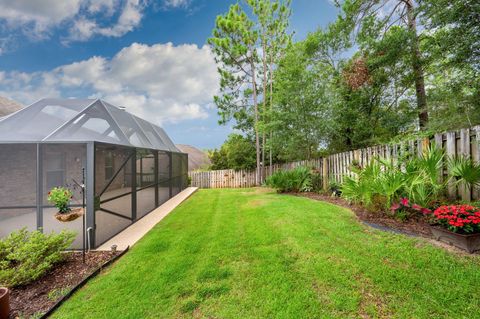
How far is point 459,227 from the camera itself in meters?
2.66

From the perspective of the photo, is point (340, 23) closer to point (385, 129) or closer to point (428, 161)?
point (385, 129)

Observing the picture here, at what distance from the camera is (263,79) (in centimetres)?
1255

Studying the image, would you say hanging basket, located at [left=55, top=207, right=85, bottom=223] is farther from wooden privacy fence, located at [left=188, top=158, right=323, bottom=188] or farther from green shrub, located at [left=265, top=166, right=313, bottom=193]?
wooden privacy fence, located at [left=188, top=158, right=323, bottom=188]

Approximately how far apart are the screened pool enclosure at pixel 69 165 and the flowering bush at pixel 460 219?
5.40 metres

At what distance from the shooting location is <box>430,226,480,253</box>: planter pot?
101 inches

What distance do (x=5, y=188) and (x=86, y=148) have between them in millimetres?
1799

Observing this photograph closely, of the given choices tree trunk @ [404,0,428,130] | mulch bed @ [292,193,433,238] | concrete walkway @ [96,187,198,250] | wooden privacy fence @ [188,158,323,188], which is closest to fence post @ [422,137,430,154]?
mulch bed @ [292,193,433,238]

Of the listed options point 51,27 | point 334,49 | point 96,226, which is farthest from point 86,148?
point 334,49

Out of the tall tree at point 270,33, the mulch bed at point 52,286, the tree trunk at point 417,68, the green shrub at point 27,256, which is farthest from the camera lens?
the tall tree at point 270,33

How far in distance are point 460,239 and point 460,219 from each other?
0.25 metres

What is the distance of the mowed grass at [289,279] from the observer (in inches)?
74.8

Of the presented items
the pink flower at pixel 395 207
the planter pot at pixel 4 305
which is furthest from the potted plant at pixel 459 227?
the planter pot at pixel 4 305

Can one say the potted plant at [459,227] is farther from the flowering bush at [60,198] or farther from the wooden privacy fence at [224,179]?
the wooden privacy fence at [224,179]

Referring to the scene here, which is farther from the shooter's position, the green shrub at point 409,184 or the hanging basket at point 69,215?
the green shrub at point 409,184
